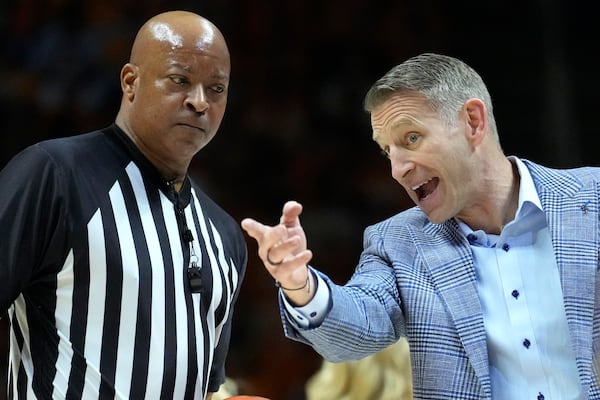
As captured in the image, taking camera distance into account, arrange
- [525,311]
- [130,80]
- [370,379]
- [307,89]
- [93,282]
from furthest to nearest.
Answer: [307,89], [370,379], [130,80], [525,311], [93,282]

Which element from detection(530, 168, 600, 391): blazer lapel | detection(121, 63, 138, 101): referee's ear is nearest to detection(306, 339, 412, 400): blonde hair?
detection(530, 168, 600, 391): blazer lapel

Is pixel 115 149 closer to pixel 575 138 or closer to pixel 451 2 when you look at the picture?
pixel 575 138

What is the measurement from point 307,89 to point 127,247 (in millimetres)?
4602

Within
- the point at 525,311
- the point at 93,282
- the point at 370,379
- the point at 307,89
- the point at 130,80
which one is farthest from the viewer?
the point at 307,89

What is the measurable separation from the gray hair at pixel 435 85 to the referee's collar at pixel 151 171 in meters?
0.52

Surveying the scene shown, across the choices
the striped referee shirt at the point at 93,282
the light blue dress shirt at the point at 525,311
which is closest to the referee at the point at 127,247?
the striped referee shirt at the point at 93,282

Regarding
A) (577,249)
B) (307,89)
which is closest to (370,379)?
(577,249)

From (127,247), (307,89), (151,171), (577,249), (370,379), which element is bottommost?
(370,379)

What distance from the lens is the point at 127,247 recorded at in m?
2.38

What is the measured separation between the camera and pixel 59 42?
251 inches

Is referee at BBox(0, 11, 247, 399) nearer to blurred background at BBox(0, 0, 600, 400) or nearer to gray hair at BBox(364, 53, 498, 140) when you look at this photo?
gray hair at BBox(364, 53, 498, 140)

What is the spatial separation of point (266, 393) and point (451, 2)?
3.00 metres

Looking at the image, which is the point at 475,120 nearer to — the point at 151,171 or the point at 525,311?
the point at 525,311

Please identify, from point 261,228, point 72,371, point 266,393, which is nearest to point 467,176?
point 261,228
